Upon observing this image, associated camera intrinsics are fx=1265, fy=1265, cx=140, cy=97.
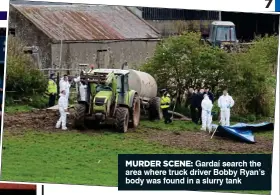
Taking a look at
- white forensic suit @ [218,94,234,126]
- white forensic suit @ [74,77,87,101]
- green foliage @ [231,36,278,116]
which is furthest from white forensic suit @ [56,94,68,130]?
green foliage @ [231,36,278,116]

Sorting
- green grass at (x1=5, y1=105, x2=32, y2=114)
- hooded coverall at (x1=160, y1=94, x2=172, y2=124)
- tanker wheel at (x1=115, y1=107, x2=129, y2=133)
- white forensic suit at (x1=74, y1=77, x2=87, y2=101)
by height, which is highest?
white forensic suit at (x1=74, y1=77, x2=87, y2=101)

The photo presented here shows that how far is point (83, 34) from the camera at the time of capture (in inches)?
611

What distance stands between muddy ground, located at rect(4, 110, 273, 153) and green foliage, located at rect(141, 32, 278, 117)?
40 centimetres

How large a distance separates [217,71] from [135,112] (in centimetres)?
115

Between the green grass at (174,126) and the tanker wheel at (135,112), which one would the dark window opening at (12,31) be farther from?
the green grass at (174,126)

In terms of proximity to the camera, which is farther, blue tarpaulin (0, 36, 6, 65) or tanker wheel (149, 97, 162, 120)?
tanker wheel (149, 97, 162, 120)

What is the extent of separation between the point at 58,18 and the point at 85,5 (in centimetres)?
41

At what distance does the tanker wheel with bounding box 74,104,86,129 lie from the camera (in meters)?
Answer: 15.6

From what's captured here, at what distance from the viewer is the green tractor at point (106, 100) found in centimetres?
1558

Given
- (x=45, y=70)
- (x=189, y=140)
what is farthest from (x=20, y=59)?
(x=189, y=140)

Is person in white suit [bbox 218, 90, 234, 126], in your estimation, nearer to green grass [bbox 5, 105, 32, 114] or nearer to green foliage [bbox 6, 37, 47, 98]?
green foliage [bbox 6, 37, 47, 98]

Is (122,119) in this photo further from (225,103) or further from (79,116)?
(225,103)

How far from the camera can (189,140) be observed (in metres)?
15.8

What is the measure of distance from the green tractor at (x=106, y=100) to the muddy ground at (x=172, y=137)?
0.16 metres
